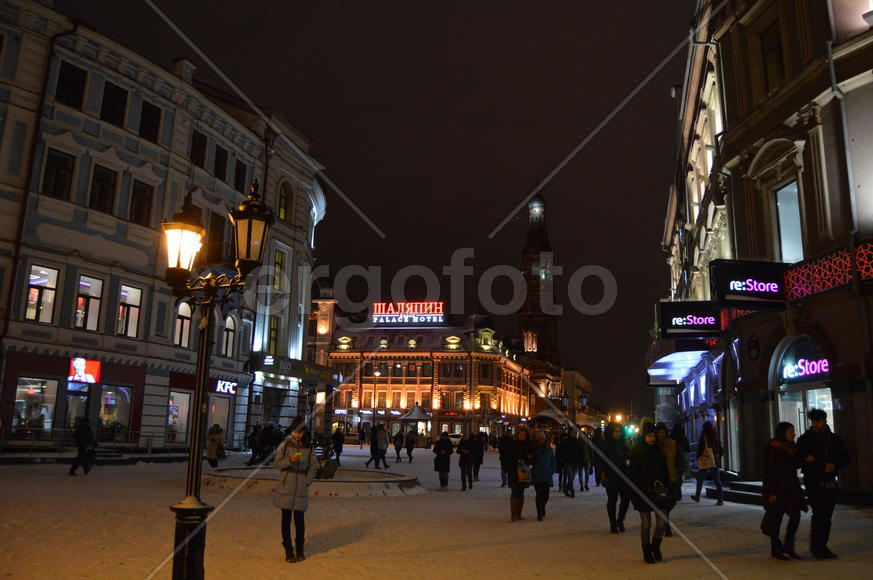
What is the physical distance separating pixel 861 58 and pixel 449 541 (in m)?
12.7

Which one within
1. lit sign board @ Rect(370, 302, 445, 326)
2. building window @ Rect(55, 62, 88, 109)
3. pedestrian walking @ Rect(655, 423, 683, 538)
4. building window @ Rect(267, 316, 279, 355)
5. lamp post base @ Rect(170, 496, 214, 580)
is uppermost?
lit sign board @ Rect(370, 302, 445, 326)

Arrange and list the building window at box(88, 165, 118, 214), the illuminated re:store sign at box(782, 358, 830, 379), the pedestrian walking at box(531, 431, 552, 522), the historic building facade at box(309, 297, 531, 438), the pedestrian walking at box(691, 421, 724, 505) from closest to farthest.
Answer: the pedestrian walking at box(531, 431, 552, 522)
the illuminated re:store sign at box(782, 358, 830, 379)
the pedestrian walking at box(691, 421, 724, 505)
the building window at box(88, 165, 118, 214)
the historic building facade at box(309, 297, 531, 438)

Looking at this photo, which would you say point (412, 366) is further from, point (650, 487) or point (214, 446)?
point (650, 487)

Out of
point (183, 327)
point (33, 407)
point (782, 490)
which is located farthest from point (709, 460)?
point (183, 327)

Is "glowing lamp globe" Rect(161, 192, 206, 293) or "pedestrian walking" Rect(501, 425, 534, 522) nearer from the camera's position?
"glowing lamp globe" Rect(161, 192, 206, 293)

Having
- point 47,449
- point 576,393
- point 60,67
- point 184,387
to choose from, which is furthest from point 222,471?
point 576,393

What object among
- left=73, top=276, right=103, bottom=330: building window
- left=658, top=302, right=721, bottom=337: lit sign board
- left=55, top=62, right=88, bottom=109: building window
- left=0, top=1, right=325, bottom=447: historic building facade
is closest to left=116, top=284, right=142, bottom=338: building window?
left=0, top=1, right=325, bottom=447: historic building facade

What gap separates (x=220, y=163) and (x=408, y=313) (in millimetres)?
57589

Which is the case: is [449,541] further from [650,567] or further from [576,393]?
[576,393]

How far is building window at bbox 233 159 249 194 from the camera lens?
33812 millimetres

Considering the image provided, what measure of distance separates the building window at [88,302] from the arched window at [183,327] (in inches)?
159

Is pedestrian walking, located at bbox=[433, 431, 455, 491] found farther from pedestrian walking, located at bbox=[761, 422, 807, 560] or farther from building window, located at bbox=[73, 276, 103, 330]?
building window, located at bbox=[73, 276, 103, 330]

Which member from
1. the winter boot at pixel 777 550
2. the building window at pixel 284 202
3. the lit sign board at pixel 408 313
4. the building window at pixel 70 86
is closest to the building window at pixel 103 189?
the building window at pixel 70 86

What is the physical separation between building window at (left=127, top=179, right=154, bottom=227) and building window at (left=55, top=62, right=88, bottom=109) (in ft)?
11.9
